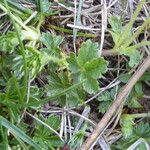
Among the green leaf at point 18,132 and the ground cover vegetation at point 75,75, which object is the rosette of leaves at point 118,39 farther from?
the green leaf at point 18,132

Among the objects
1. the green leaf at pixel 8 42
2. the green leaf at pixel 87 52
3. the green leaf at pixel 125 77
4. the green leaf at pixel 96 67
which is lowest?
the green leaf at pixel 125 77

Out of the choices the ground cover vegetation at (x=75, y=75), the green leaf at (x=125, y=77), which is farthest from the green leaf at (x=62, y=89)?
the green leaf at (x=125, y=77)

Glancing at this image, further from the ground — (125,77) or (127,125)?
(125,77)

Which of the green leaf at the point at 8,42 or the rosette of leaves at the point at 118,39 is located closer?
the green leaf at the point at 8,42

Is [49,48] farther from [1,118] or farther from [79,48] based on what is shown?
[1,118]

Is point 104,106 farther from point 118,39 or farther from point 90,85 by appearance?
point 118,39

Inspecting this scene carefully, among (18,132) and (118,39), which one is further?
(118,39)

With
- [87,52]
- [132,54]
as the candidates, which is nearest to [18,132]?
[87,52]
